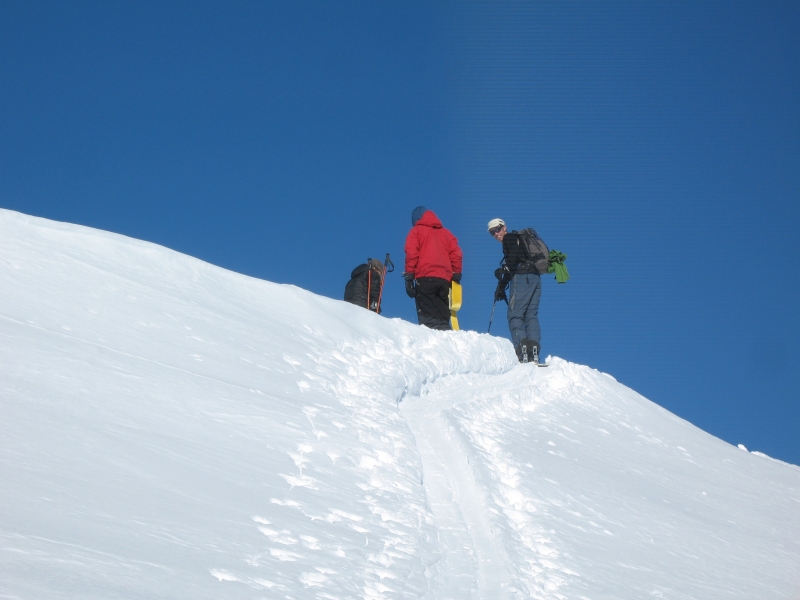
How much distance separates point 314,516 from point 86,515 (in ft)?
4.43

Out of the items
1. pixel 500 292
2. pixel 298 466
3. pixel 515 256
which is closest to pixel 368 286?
pixel 500 292

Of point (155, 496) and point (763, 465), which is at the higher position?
point (763, 465)

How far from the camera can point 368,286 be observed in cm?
1170

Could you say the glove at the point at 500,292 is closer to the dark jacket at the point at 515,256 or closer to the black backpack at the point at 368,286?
the dark jacket at the point at 515,256

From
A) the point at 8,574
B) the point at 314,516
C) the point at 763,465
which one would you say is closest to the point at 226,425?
the point at 314,516

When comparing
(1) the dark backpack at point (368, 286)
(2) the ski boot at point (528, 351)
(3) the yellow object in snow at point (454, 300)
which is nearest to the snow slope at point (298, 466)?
(2) the ski boot at point (528, 351)

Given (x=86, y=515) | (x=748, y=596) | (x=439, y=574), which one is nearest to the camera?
(x=86, y=515)

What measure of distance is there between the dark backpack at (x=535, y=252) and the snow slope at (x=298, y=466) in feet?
5.94

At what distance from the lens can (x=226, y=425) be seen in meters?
5.02

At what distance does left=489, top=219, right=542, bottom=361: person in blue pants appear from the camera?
34.6ft

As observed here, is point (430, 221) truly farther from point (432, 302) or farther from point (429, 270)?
point (432, 302)

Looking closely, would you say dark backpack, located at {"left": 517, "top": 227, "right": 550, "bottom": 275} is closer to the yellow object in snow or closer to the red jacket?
the red jacket

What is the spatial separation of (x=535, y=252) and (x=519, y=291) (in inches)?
21.4

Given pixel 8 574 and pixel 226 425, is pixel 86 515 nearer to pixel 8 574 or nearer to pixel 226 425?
pixel 8 574
